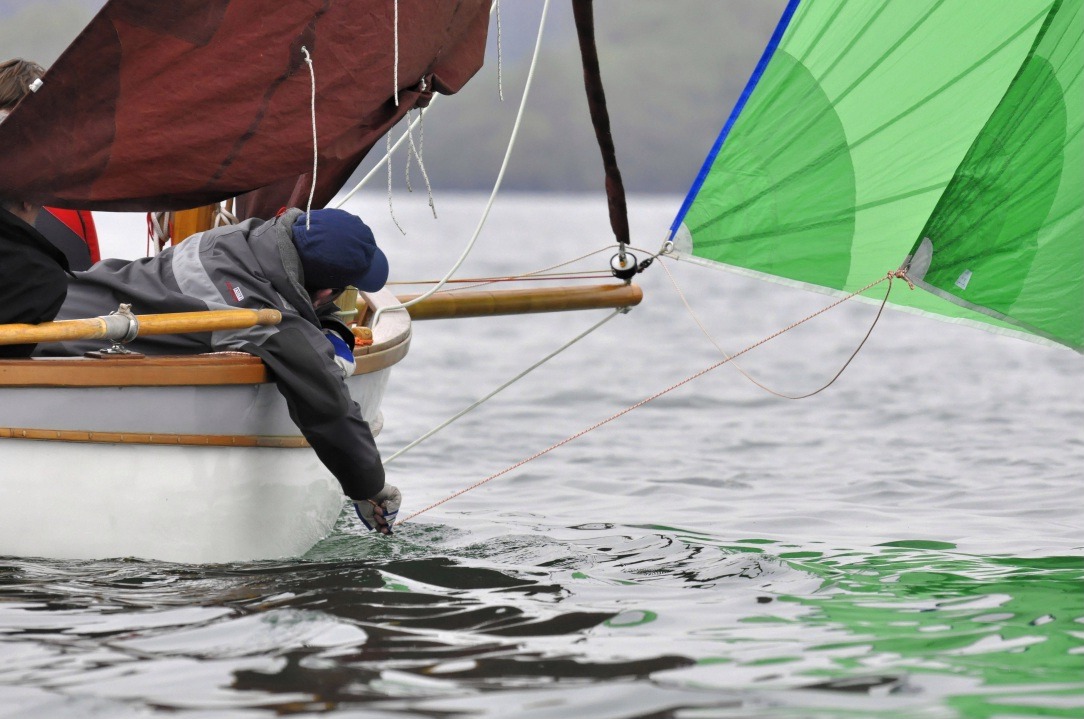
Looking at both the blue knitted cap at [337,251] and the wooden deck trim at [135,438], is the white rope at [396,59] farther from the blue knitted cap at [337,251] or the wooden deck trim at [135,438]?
the wooden deck trim at [135,438]

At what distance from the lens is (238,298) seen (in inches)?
174

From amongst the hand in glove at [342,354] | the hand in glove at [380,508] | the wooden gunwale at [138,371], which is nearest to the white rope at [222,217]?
the hand in glove at [342,354]

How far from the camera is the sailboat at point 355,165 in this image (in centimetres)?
426

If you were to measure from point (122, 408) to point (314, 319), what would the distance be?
0.69 m

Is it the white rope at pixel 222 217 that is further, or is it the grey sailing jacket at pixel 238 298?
the white rope at pixel 222 217

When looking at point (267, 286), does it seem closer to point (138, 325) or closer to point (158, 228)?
point (138, 325)

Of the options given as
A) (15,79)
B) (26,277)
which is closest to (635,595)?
(26,277)

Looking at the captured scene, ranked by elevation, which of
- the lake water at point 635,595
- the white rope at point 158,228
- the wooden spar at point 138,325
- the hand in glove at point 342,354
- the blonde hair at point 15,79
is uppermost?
the blonde hair at point 15,79

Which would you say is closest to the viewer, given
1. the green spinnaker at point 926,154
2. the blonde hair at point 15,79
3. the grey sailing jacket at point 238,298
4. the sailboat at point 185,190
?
the sailboat at point 185,190

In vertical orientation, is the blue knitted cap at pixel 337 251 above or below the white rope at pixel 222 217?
below

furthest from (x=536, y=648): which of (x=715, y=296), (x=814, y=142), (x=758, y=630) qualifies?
(x=715, y=296)

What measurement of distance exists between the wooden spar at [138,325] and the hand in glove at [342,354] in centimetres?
32

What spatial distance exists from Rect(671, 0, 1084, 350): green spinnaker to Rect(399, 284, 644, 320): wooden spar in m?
0.91

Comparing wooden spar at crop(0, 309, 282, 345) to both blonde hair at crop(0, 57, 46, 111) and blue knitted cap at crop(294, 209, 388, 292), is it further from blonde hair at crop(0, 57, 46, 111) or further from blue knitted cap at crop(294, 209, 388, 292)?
blonde hair at crop(0, 57, 46, 111)
